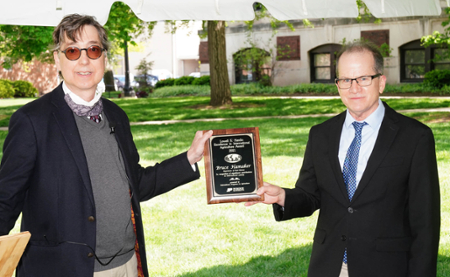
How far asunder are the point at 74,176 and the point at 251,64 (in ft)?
111

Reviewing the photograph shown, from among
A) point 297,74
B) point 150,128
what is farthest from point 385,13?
point 297,74

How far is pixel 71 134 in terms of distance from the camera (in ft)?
9.93

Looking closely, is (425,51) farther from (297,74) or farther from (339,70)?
(339,70)

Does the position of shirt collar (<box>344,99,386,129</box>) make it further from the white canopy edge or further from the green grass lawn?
the green grass lawn

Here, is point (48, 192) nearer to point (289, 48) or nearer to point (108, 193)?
point (108, 193)

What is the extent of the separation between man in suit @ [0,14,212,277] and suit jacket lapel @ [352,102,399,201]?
1420mm

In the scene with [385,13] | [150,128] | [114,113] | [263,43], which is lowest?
[150,128]

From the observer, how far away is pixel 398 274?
10.5 feet

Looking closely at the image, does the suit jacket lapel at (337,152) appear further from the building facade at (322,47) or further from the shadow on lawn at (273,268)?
the building facade at (322,47)

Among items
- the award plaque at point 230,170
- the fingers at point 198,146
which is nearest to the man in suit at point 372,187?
the award plaque at point 230,170

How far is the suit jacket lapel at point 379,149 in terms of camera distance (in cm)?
325

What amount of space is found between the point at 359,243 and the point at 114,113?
A: 175 cm

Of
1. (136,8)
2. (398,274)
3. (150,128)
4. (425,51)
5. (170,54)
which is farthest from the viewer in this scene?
(170,54)

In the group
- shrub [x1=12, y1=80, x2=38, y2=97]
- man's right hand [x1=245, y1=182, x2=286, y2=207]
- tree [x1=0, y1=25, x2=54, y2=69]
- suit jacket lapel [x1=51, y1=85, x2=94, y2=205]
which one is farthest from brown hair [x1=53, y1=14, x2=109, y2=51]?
shrub [x1=12, y1=80, x2=38, y2=97]
